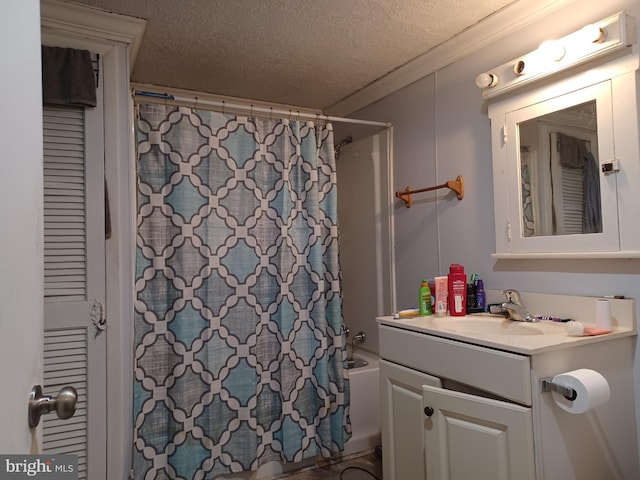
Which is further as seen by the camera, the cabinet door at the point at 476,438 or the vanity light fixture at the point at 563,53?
the vanity light fixture at the point at 563,53

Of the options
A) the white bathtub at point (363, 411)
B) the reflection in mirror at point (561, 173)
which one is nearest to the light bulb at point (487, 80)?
the reflection in mirror at point (561, 173)

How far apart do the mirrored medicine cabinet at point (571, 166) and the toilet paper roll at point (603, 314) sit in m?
0.17

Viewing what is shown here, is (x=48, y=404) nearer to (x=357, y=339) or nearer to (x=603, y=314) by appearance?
(x=603, y=314)

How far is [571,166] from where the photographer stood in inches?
62.1

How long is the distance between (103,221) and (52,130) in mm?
421

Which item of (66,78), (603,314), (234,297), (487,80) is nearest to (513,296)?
(603,314)

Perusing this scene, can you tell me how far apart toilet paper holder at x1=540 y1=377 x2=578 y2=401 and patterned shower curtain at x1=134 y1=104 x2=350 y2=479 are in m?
1.20

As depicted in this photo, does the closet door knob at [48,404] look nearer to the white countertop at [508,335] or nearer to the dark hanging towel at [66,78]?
the white countertop at [508,335]

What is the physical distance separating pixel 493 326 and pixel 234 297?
1.19 meters

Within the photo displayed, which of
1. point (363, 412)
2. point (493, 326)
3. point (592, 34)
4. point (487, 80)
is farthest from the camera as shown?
point (363, 412)

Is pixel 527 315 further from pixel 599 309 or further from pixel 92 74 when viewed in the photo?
pixel 92 74

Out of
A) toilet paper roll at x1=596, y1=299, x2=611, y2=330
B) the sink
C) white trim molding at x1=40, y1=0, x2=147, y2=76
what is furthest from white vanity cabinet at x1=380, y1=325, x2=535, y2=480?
white trim molding at x1=40, y1=0, x2=147, y2=76

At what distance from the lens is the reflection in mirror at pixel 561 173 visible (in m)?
1.50

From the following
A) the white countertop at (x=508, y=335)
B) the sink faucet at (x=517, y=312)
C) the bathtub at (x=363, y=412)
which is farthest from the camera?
the bathtub at (x=363, y=412)
